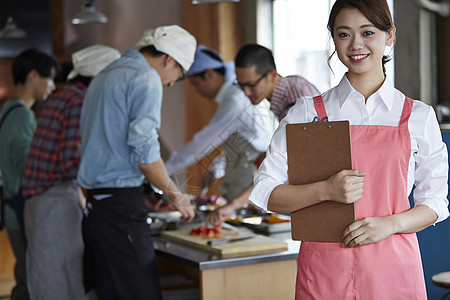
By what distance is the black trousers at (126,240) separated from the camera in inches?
93.3

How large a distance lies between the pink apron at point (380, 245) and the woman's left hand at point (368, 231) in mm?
33

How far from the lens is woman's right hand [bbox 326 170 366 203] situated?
1.32 metres

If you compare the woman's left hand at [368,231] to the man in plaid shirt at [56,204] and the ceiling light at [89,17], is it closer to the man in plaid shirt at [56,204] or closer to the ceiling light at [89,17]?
the man in plaid shirt at [56,204]

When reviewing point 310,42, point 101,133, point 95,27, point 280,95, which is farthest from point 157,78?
point 95,27

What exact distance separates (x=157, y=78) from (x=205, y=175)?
564mm

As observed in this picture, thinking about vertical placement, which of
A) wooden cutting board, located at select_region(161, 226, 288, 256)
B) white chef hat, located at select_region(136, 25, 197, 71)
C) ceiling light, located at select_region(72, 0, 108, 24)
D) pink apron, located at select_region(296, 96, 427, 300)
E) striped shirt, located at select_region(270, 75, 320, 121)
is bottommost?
wooden cutting board, located at select_region(161, 226, 288, 256)

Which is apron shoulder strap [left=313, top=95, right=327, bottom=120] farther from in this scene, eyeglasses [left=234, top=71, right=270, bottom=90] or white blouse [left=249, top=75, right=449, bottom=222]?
eyeglasses [left=234, top=71, right=270, bottom=90]

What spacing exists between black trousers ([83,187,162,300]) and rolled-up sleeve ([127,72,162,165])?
0.17m

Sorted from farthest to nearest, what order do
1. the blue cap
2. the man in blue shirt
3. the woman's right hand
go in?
the blue cap < the man in blue shirt < the woman's right hand

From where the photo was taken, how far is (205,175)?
2752 mm

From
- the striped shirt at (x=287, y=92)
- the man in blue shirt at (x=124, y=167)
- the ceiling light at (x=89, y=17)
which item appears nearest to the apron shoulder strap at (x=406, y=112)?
the striped shirt at (x=287, y=92)

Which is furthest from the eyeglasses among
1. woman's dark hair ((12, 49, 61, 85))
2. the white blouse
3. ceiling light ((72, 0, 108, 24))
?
ceiling light ((72, 0, 108, 24))

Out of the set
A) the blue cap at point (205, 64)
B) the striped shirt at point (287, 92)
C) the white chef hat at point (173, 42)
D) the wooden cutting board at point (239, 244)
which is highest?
the white chef hat at point (173, 42)

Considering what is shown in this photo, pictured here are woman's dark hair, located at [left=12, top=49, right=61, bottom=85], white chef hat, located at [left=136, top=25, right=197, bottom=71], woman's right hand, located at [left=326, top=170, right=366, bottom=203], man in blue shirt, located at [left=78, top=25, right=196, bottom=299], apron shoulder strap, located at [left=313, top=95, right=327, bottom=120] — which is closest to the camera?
woman's right hand, located at [left=326, top=170, right=366, bottom=203]
